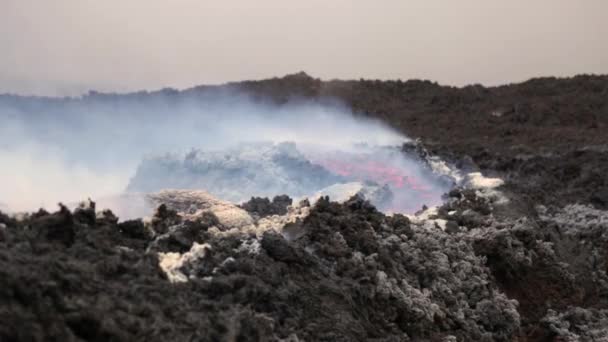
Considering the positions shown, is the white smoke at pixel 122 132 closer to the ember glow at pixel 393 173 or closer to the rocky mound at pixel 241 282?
the ember glow at pixel 393 173

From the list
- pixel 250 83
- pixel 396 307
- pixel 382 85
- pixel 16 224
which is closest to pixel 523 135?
pixel 382 85

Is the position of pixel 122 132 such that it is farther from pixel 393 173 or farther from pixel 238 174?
pixel 393 173

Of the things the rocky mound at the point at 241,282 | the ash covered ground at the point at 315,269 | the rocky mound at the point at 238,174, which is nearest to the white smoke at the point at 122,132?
the rocky mound at the point at 238,174

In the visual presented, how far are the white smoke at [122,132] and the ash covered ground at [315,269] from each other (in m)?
1.68

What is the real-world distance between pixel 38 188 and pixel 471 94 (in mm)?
19368

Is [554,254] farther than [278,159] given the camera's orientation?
No

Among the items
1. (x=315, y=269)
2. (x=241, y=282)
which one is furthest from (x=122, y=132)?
(x=241, y=282)

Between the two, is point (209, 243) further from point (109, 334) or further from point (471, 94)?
point (471, 94)

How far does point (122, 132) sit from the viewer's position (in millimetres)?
19531

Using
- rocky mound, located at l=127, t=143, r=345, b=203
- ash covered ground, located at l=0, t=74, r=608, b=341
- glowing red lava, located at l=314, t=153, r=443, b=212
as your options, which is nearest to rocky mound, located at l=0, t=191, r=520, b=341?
ash covered ground, located at l=0, t=74, r=608, b=341

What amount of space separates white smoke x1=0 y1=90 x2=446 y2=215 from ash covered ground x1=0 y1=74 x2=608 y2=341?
1.68 m

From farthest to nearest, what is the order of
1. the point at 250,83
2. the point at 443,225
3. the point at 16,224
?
the point at 250,83 < the point at 443,225 < the point at 16,224

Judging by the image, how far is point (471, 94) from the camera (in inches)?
1165

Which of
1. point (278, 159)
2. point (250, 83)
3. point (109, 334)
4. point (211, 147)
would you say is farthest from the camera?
point (250, 83)
